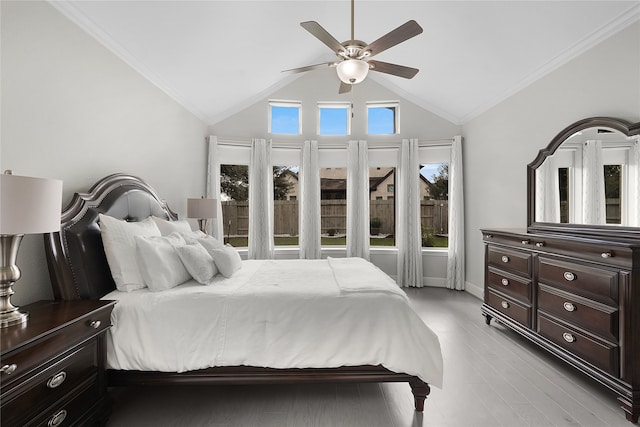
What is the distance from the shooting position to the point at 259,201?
523 centimetres

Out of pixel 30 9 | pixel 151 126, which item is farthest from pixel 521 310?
pixel 30 9

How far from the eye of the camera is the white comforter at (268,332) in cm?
198

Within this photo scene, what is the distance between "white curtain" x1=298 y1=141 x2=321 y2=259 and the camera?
5.32 meters

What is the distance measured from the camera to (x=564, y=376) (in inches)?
97.4

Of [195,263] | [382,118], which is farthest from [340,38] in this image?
[195,263]

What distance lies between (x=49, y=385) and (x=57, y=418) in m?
0.18

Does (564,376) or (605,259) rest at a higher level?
(605,259)

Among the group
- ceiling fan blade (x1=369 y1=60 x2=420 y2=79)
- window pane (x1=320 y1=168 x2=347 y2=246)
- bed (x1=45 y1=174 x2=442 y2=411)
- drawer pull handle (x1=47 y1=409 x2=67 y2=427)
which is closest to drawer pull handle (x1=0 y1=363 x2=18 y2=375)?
drawer pull handle (x1=47 y1=409 x2=67 y2=427)

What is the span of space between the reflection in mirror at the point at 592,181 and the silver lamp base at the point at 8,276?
12.8ft

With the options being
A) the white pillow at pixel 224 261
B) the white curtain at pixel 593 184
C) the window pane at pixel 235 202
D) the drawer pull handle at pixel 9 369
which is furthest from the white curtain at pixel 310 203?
the drawer pull handle at pixel 9 369

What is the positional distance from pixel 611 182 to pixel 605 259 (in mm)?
791

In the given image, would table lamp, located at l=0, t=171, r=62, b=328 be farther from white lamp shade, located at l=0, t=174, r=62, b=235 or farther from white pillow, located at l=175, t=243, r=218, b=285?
white pillow, located at l=175, t=243, r=218, b=285

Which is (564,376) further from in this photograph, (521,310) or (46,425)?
(46,425)

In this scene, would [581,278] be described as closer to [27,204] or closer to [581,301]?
[581,301]
